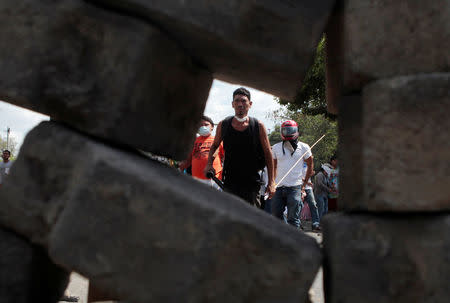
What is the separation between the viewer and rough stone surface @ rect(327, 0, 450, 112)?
4.56ft

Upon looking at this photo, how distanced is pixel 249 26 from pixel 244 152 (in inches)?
94.6

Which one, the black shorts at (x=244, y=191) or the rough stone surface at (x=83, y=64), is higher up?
the rough stone surface at (x=83, y=64)

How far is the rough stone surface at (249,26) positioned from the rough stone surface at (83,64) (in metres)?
0.08

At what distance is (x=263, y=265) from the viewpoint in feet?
4.24

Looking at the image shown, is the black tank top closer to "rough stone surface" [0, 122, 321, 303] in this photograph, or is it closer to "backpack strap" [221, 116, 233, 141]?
"backpack strap" [221, 116, 233, 141]

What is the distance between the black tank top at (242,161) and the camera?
150 inches

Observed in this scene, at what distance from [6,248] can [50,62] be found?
2.49 ft

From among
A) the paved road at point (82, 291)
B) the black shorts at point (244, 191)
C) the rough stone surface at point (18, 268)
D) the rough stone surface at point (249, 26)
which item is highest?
the rough stone surface at point (249, 26)

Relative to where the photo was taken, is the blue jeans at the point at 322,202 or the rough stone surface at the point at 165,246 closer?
the rough stone surface at the point at 165,246

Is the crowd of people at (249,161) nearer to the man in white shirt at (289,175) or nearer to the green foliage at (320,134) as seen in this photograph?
the man in white shirt at (289,175)

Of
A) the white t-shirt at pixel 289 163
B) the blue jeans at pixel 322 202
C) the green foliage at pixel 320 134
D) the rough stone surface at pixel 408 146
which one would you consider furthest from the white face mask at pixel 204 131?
the green foliage at pixel 320 134

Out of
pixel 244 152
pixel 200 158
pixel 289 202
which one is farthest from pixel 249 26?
pixel 289 202

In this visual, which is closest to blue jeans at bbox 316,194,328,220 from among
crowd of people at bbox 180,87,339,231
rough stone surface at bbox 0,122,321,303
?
crowd of people at bbox 180,87,339,231

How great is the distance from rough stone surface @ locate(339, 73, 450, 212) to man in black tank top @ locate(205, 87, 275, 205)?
2.44 m
